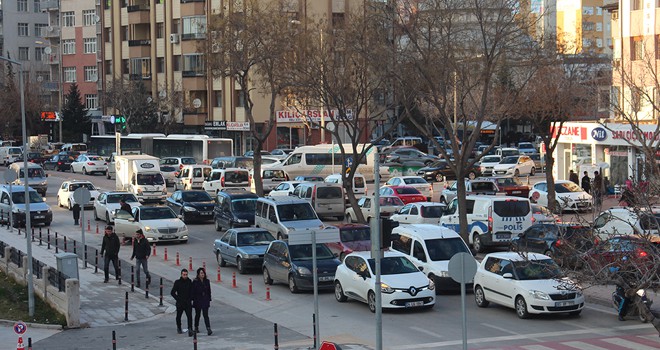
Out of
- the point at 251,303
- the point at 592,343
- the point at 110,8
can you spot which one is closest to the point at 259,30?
the point at 251,303

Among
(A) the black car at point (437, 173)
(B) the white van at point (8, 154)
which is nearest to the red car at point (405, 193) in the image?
(A) the black car at point (437, 173)

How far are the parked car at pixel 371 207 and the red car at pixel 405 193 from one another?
8.02 ft

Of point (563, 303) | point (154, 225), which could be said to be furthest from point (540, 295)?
point (154, 225)

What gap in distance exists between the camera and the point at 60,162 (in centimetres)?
8319

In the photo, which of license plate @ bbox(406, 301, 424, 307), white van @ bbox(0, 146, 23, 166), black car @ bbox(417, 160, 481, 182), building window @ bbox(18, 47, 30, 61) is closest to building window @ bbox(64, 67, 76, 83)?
building window @ bbox(18, 47, 30, 61)

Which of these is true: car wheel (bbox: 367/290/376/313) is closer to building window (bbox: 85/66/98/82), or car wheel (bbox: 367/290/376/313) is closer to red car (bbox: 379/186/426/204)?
red car (bbox: 379/186/426/204)

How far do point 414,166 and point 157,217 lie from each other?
33511 millimetres

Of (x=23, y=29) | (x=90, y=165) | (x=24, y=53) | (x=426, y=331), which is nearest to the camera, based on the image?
(x=426, y=331)

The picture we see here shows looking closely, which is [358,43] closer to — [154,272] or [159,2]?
[154,272]

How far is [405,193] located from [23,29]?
10168cm

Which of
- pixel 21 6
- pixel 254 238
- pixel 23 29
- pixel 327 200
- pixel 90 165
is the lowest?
pixel 254 238

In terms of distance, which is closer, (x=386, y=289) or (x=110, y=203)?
(x=386, y=289)

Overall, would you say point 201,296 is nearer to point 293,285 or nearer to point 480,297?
point 293,285

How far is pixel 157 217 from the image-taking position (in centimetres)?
3828
